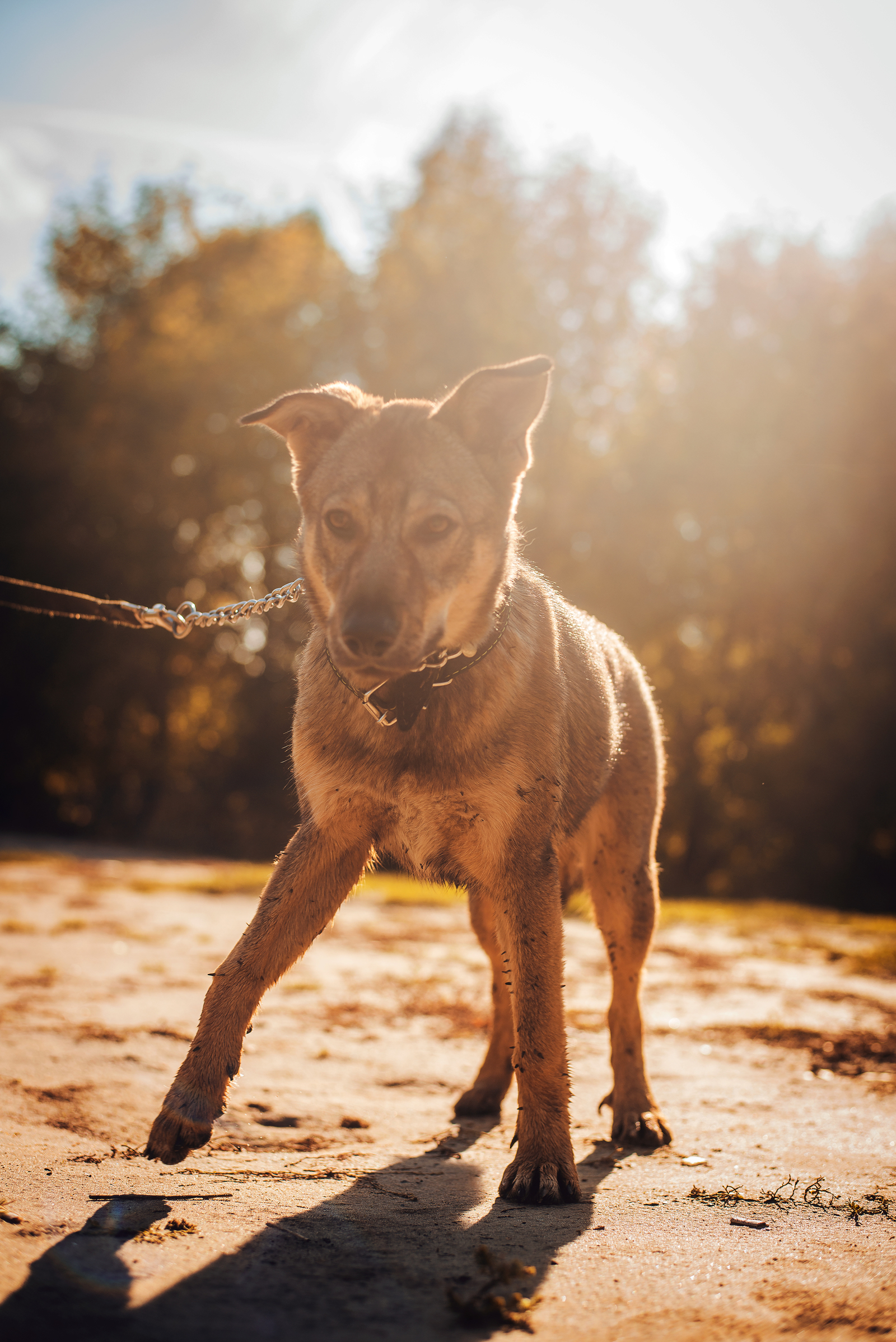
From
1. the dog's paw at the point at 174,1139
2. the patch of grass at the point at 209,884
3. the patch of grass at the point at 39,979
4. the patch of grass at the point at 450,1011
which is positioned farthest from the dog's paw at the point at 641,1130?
the patch of grass at the point at 209,884

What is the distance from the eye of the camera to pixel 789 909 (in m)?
15.0

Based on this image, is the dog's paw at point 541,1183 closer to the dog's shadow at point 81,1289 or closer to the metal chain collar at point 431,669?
the dog's shadow at point 81,1289

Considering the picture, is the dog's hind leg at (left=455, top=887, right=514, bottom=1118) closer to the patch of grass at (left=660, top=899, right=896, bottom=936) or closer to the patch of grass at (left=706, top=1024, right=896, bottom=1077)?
the patch of grass at (left=706, top=1024, right=896, bottom=1077)

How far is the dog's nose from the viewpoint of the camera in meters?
3.48

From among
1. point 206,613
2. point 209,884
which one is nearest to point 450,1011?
point 206,613

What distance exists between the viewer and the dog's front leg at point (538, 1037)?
3438 millimetres

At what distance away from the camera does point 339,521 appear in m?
4.00

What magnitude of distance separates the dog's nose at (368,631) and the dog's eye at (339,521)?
1.83 ft

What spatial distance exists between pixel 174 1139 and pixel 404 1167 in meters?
0.90

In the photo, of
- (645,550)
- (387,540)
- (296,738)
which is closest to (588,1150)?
(296,738)

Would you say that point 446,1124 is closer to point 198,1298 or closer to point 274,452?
point 198,1298

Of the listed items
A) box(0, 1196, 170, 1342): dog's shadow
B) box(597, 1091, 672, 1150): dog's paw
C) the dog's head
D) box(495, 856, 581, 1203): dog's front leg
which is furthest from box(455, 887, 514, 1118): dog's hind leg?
box(0, 1196, 170, 1342): dog's shadow

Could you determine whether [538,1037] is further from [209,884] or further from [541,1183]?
[209,884]

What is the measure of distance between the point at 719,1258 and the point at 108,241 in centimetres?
3450
